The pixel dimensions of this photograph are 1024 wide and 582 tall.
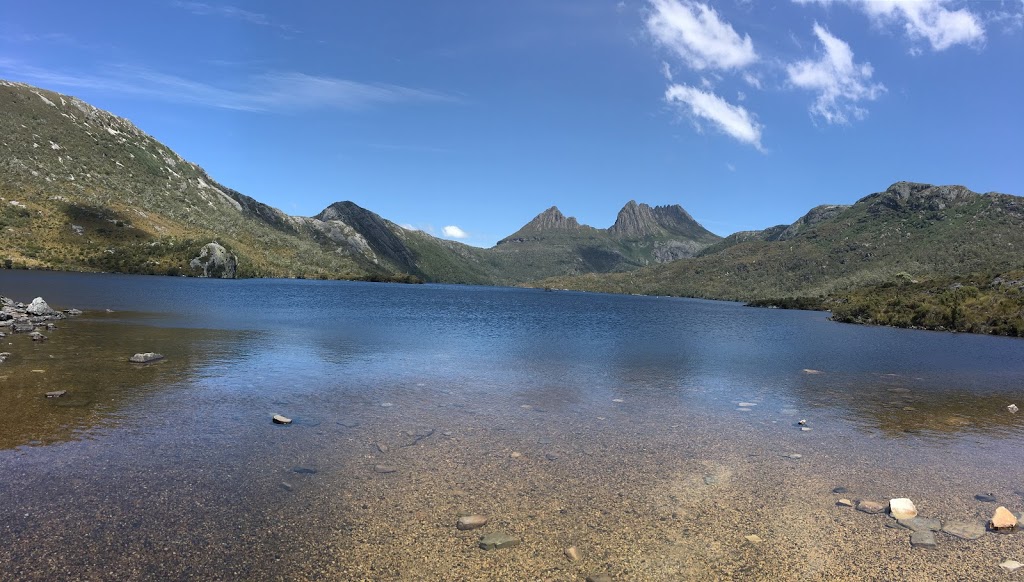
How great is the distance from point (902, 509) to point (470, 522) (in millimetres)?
10619

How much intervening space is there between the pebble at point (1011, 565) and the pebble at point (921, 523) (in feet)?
4.81

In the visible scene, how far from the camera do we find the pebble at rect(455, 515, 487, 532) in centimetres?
1077

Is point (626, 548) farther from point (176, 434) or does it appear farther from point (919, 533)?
point (176, 434)

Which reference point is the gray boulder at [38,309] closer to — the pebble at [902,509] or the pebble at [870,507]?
the pebble at [870,507]

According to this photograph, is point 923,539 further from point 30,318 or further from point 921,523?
point 30,318

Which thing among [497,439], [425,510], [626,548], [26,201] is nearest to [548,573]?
[626,548]

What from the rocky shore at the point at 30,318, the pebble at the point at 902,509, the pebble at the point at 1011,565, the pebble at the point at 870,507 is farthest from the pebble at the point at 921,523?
the rocky shore at the point at 30,318

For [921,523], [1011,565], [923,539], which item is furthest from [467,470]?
[1011,565]

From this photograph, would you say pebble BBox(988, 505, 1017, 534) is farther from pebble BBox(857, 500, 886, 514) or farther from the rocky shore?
the rocky shore

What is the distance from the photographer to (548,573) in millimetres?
9141

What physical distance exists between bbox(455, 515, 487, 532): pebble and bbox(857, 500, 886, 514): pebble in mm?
9432

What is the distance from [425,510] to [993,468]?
58.9ft

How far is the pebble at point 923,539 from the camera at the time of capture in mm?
10844

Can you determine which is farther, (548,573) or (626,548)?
(626,548)
